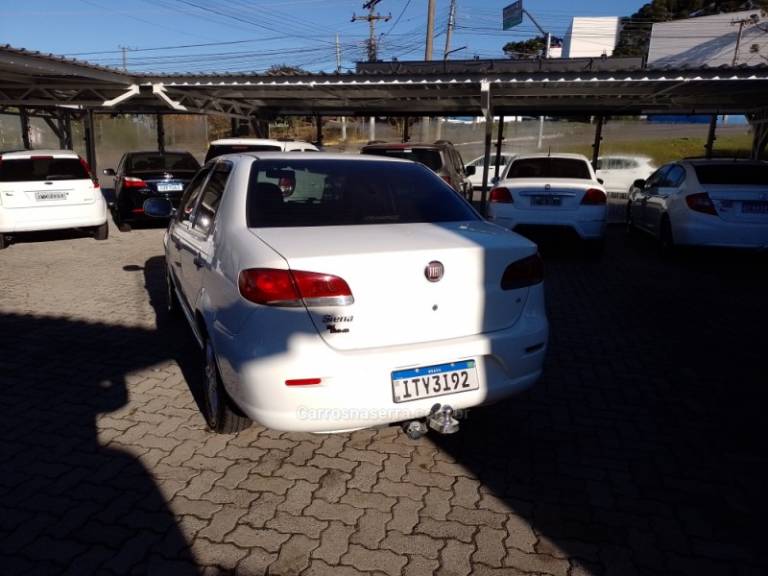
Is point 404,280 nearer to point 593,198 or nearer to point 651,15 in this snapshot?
point 593,198

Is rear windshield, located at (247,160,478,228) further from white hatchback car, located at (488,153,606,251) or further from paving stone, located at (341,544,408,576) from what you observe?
white hatchback car, located at (488,153,606,251)

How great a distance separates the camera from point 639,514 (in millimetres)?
2754

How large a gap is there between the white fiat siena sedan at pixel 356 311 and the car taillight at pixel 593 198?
18.5ft

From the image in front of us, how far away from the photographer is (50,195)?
9.51 m

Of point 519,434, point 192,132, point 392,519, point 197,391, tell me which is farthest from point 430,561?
point 192,132

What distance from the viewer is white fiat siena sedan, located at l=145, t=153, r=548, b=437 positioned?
8.43 feet

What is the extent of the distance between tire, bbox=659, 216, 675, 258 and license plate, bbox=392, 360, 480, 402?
283 inches

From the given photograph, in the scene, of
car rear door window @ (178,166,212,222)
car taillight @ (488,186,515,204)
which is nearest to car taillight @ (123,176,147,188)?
car taillight @ (488,186,515,204)

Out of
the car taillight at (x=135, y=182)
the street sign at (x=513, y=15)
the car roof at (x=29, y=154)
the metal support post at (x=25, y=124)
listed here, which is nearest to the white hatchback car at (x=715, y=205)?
the car taillight at (x=135, y=182)

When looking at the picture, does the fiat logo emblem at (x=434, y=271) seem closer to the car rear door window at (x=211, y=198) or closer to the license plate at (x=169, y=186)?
the car rear door window at (x=211, y=198)

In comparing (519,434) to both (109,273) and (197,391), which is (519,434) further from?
(109,273)

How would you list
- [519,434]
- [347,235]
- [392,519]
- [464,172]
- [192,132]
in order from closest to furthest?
[392,519], [347,235], [519,434], [464,172], [192,132]

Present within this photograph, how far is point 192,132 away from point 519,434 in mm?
31320

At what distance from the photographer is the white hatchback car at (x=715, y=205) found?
781 centimetres
